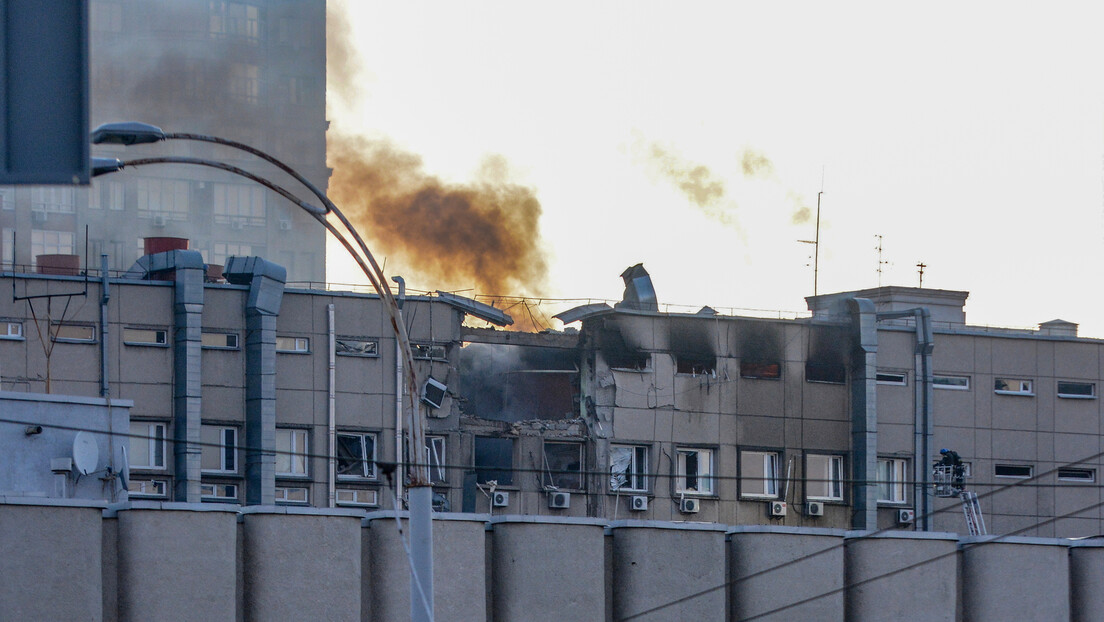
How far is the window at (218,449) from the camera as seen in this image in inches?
1860

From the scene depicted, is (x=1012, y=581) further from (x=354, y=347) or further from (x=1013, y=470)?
(x=1013, y=470)

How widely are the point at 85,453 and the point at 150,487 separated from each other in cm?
1502

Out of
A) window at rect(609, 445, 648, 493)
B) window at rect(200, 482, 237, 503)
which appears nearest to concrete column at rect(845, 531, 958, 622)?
window at rect(609, 445, 648, 493)

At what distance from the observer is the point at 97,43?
345ft

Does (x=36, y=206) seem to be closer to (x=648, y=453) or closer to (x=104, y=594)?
(x=648, y=453)

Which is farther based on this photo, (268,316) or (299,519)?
(268,316)

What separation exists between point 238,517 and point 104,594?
248cm

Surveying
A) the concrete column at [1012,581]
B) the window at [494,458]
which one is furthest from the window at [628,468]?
the concrete column at [1012,581]

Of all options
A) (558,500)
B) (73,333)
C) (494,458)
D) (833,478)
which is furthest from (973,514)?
(73,333)

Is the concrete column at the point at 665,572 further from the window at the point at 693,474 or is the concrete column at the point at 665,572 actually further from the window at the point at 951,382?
the window at the point at 951,382

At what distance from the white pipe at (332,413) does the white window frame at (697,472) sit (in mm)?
11183

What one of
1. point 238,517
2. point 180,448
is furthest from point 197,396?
point 238,517

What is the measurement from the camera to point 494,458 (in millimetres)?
50656

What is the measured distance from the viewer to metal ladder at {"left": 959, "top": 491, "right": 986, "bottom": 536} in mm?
47406
